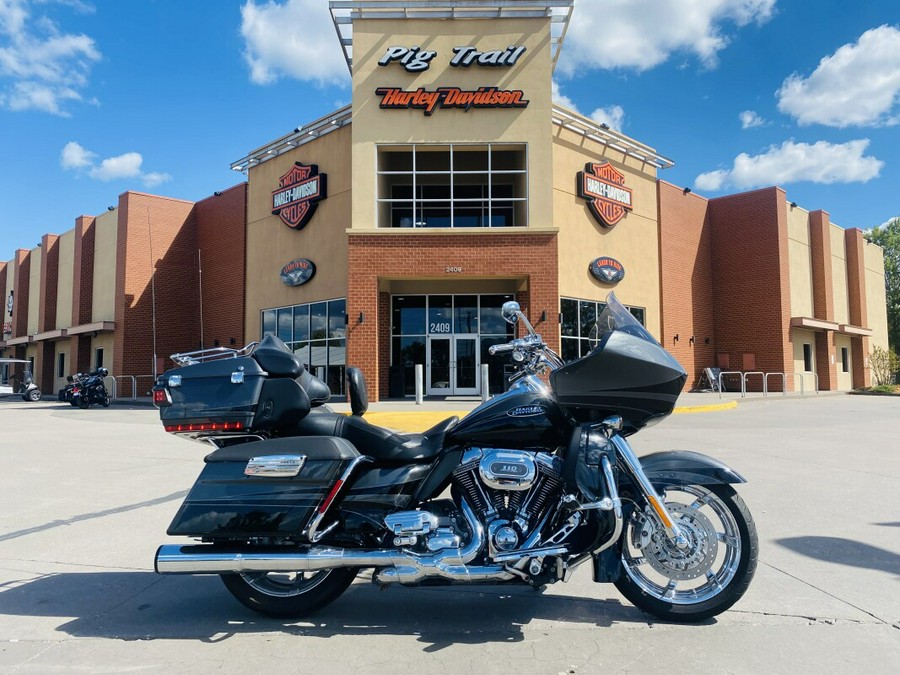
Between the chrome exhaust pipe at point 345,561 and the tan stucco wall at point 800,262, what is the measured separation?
97.6ft

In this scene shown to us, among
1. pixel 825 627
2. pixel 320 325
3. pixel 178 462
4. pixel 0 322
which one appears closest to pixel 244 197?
pixel 320 325

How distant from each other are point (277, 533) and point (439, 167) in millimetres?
18523

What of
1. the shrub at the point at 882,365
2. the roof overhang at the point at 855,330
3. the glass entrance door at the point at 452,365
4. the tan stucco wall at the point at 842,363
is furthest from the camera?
the shrub at the point at 882,365

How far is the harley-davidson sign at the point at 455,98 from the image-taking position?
17.5m

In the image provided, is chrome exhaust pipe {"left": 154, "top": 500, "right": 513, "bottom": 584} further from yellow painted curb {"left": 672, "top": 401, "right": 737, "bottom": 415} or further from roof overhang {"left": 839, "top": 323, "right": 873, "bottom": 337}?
roof overhang {"left": 839, "top": 323, "right": 873, "bottom": 337}

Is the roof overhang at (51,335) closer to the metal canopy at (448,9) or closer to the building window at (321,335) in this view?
the building window at (321,335)

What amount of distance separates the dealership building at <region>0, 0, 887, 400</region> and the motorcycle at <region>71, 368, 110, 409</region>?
476 cm

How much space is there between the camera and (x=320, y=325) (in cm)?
2145

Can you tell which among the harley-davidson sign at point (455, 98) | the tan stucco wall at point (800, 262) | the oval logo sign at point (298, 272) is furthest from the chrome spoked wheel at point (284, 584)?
the tan stucco wall at point (800, 262)

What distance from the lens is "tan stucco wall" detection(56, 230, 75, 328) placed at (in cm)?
3288

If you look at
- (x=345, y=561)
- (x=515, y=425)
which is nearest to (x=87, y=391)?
(x=345, y=561)

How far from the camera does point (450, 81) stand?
1770 centimetres

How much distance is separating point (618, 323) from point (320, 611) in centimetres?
236

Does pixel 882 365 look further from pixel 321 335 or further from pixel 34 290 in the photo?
pixel 34 290
